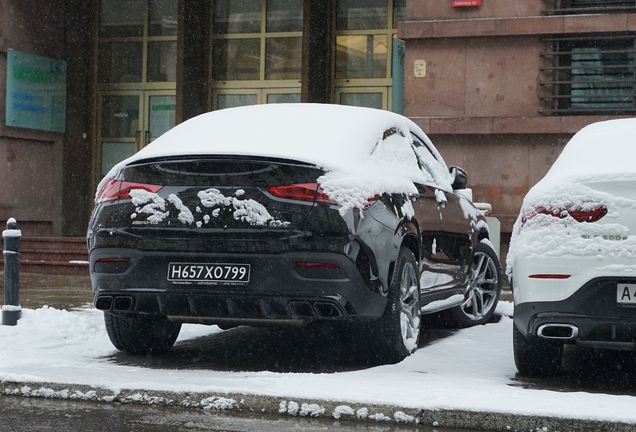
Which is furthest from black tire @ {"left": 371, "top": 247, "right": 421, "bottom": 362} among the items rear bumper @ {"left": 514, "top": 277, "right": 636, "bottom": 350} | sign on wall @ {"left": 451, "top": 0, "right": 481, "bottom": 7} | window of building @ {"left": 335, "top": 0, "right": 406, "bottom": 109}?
window of building @ {"left": 335, "top": 0, "right": 406, "bottom": 109}

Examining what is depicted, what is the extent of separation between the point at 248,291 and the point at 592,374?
2104mm

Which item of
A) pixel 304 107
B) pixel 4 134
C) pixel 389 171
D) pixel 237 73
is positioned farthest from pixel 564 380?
pixel 237 73

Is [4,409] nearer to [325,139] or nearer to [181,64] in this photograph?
[325,139]

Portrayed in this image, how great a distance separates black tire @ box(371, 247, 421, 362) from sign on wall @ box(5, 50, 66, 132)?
38.6ft

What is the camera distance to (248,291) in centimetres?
575

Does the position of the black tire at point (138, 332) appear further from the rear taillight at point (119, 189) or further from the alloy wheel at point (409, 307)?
the alloy wheel at point (409, 307)

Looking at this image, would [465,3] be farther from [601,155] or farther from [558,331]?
[558,331]

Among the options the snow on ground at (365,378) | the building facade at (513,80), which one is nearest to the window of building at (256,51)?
the building facade at (513,80)

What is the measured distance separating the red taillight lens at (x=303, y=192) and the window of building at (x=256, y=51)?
13116mm

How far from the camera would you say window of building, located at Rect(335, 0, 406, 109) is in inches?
716

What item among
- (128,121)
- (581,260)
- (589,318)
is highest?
(128,121)

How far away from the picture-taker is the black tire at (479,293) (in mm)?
8367

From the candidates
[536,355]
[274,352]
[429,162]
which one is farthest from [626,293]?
[429,162]

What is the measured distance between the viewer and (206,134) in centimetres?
638
